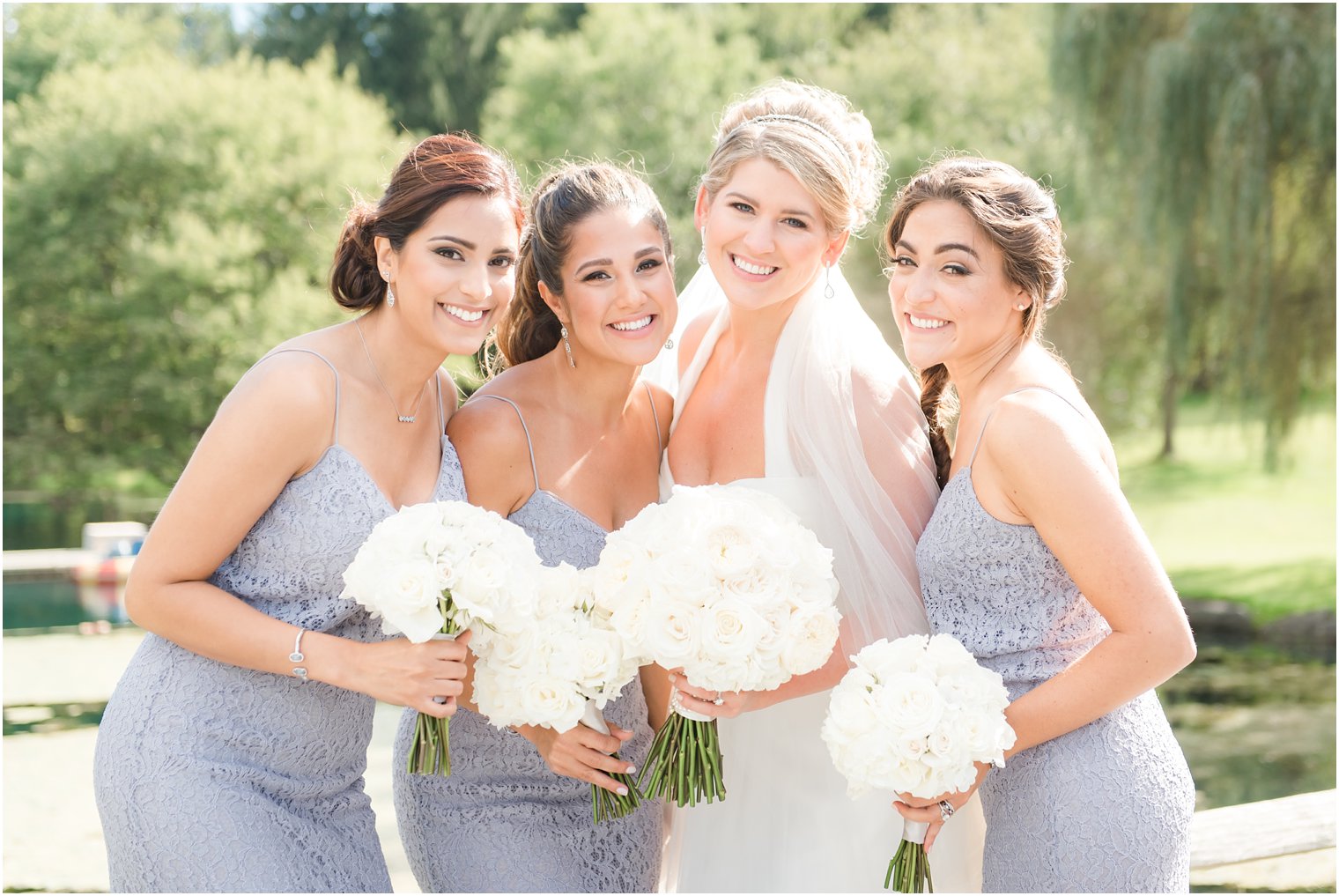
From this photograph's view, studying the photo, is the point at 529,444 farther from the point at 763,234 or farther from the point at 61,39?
the point at 61,39

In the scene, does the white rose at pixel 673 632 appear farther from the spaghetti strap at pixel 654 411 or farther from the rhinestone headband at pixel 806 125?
the rhinestone headband at pixel 806 125

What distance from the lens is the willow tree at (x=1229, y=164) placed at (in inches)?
505

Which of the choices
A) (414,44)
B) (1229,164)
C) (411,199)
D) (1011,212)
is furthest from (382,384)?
(414,44)

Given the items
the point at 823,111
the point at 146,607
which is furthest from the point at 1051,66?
the point at 146,607

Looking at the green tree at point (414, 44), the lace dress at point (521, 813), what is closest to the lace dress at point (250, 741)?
the lace dress at point (521, 813)

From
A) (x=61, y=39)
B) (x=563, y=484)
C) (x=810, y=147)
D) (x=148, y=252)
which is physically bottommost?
(x=563, y=484)

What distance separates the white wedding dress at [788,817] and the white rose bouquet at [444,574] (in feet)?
3.54

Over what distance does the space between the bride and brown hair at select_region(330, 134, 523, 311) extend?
79 centimetres

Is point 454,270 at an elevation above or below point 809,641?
above

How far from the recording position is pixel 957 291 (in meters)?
3.39

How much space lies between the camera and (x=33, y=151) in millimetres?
22000

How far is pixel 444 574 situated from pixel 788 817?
5.27 feet

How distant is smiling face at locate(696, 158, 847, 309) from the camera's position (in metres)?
3.83

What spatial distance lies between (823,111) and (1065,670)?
6.22ft
